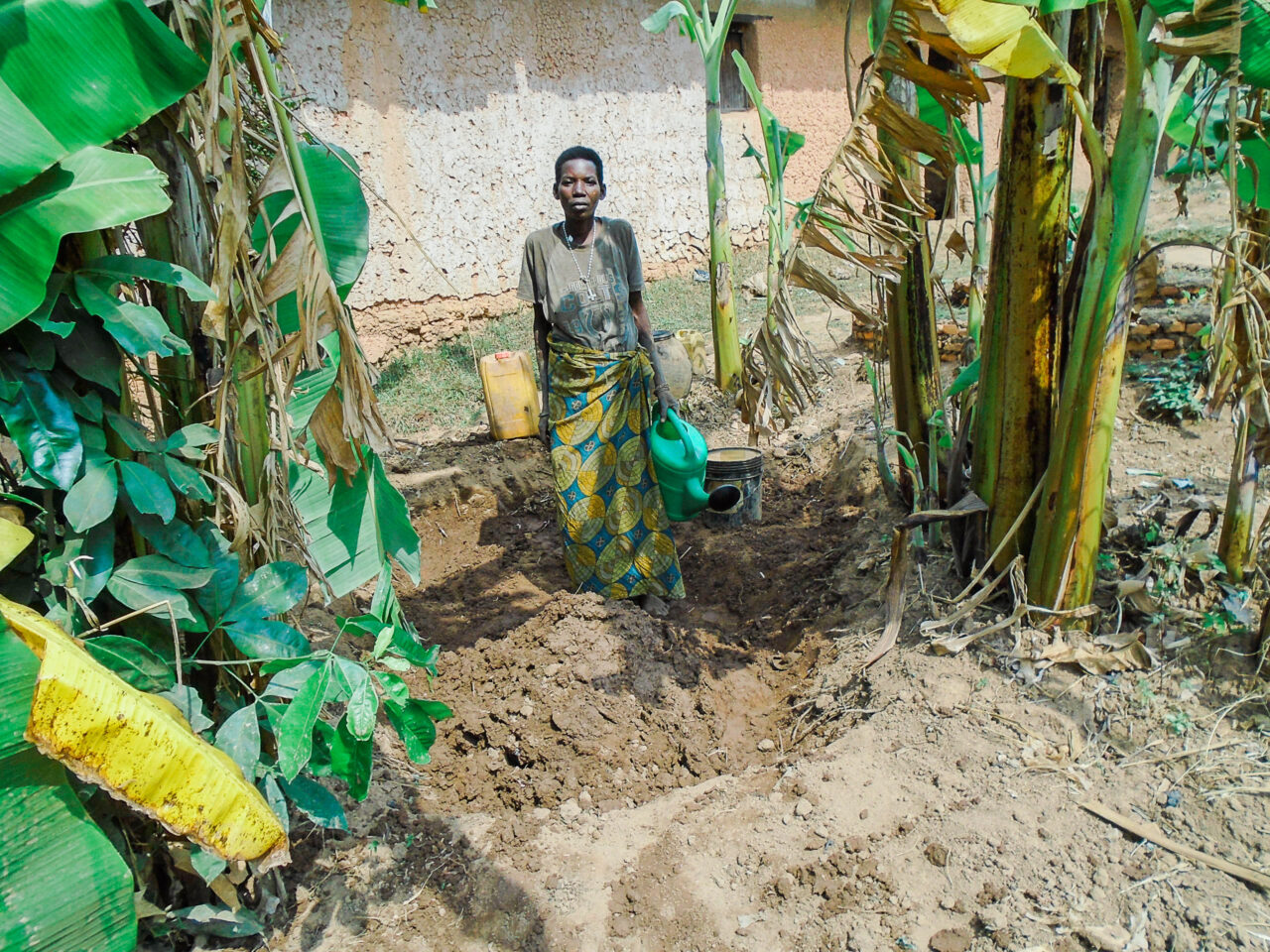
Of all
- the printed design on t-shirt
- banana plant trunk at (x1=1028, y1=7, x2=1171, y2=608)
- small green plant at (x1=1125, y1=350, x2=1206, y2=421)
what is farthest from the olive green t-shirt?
small green plant at (x1=1125, y1=350, x2=1206, y2=421)

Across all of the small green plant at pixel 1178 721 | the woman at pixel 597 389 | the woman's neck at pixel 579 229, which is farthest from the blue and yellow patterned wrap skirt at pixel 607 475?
the small green plant at pixel 1178 721

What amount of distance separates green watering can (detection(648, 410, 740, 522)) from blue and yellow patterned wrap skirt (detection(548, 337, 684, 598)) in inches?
3.1

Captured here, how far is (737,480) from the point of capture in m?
4.64

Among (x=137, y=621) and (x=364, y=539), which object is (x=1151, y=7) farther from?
(x=137, y=621)

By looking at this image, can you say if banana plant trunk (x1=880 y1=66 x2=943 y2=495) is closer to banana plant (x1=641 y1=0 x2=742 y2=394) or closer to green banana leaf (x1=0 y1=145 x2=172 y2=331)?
banana plant (x1=641 y1=0 x2=742 y2=394)

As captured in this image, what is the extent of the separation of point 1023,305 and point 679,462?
145cm

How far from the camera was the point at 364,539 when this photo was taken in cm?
228

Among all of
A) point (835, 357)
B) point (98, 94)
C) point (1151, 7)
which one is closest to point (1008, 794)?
point (1151, 7)

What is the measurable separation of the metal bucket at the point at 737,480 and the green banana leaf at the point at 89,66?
3.23 meters

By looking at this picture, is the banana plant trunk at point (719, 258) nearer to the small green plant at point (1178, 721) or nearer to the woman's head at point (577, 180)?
the woman's head at point (577, 180)

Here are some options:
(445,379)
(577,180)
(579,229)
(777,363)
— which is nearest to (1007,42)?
(777,363)

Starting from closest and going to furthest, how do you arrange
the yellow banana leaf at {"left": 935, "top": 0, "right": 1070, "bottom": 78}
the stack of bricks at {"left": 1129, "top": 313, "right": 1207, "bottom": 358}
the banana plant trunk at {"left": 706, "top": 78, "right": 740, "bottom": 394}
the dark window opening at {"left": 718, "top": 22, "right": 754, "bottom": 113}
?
the yellow banana leaf at {"left": 935, "top": 0, "right": 1070, "bottom": 78}, the stack of bricks at {"left": 1129, "top": 313, "right": 1207, "bottom": 358}, the banana plant trunk at {"left": 706, "top": 78, "right": 740, "bottom": 394}, the dark window opening at {"left": 718, "top": 22, "right": 754, "bottom": 113}

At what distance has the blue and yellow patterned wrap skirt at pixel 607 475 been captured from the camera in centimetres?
364

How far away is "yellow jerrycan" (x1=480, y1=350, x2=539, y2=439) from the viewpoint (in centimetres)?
543
